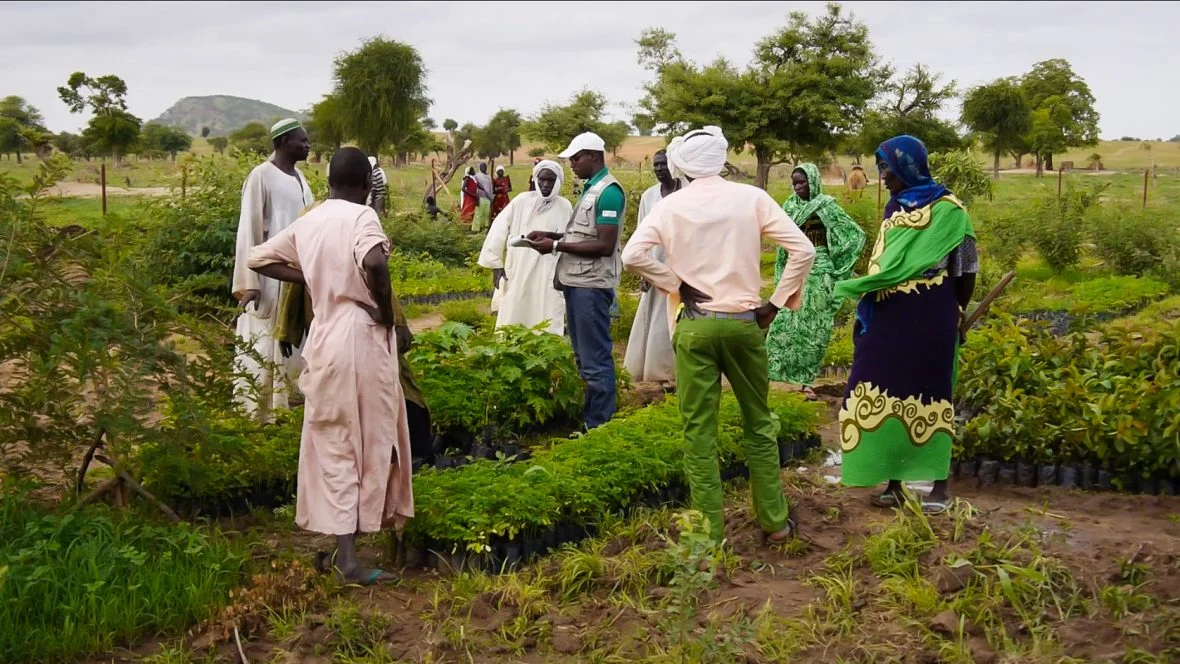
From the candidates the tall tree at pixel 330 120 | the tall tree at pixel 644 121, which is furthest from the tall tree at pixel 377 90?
the tall tree at pixel 644 121

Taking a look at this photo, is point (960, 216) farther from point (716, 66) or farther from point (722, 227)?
point (716, 66)

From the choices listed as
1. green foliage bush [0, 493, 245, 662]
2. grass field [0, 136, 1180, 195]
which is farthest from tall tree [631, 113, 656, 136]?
green foliage bush [0, 493, 245, 662]

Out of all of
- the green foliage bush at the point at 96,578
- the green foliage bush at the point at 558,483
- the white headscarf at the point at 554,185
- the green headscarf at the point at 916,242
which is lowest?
the green foliage bush at the point at 96,578

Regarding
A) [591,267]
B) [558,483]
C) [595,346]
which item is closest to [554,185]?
[591,267]

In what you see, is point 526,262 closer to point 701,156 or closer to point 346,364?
point 701,156

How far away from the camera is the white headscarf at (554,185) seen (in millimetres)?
8453

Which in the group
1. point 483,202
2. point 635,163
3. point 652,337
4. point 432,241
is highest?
point 635,163

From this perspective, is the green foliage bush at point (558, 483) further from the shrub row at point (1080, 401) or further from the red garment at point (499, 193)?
the red garment at point (499, 193)

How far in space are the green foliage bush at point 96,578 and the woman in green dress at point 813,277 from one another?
4.67m

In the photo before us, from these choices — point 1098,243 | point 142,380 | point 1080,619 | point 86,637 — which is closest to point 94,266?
point 142,380

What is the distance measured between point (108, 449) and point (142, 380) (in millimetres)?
544

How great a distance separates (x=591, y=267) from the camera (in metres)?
6.95

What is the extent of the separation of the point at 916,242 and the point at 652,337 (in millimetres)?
3811

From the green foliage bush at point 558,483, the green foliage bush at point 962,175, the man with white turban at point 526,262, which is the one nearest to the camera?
the green foliage bush at point 558,483
